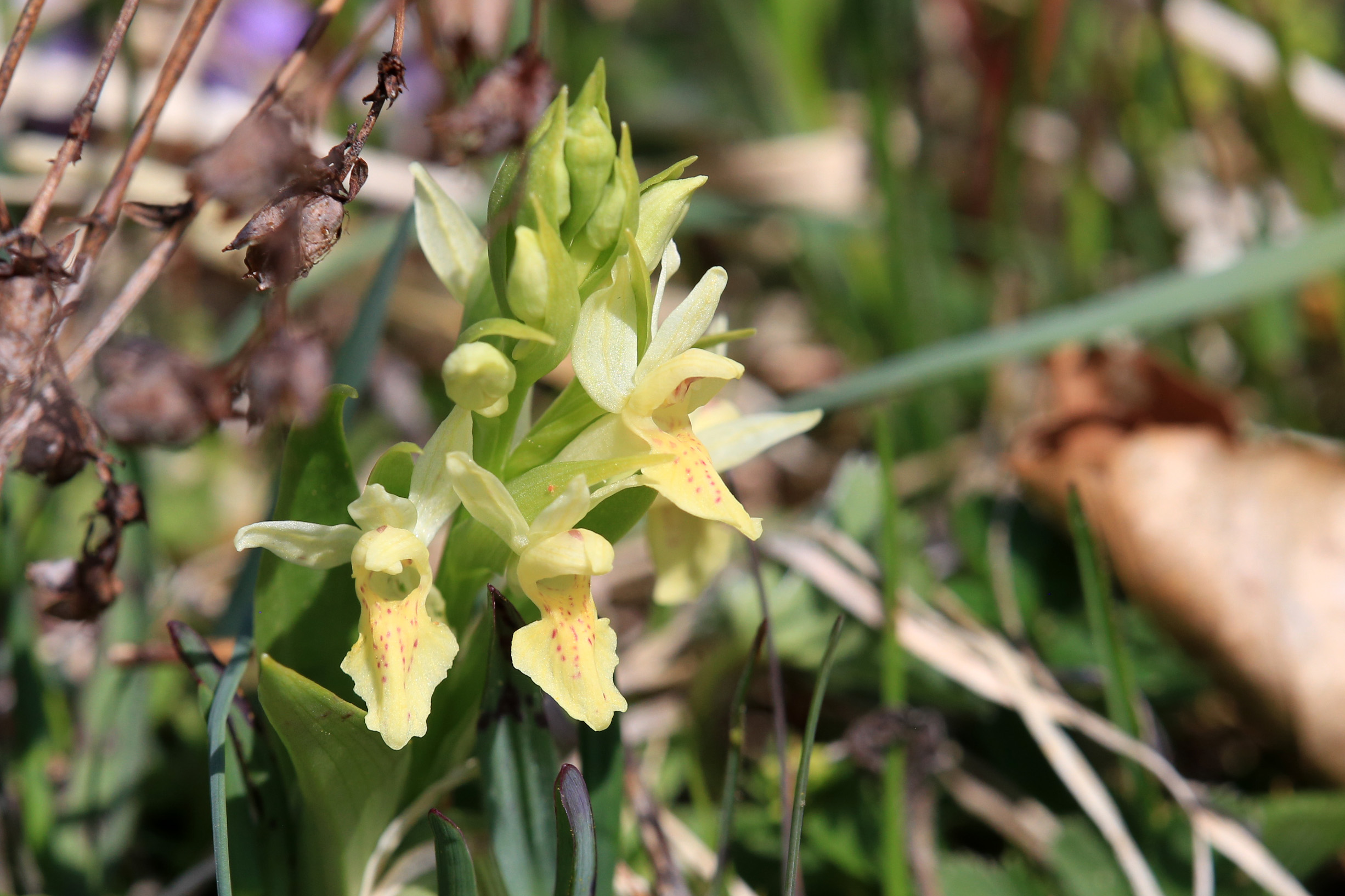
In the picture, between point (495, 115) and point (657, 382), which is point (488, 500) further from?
point (495, 115)

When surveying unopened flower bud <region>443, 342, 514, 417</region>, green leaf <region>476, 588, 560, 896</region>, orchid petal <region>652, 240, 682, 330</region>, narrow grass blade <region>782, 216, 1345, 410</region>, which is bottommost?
narrow grass blade <region>782, 216, 1345, 410</region>

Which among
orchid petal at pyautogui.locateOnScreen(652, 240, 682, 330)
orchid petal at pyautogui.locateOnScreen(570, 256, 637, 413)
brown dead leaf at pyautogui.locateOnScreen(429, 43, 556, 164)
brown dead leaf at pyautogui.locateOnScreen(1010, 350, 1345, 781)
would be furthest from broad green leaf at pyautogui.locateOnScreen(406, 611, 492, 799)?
brown dead leaf at pyautogui.locateOnScreen(1010, 350, 1345, 781)

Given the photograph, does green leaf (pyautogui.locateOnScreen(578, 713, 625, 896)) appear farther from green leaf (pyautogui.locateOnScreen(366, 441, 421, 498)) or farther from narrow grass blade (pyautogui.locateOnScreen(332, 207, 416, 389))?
narrow grass blade (pyautogui.locateOnScreen(332, 207, 416, 389))

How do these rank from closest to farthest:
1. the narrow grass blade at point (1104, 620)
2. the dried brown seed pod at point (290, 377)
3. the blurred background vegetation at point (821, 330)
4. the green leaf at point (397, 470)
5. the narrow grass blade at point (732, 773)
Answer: the dried brown seed pod at point (290, 377) → the green leaf at point (397, 470) → the narrow grass blade at point (732, 773) → the narrow grass blade at point (1104, 620) → the blurred background vegetation at point (821, 330)

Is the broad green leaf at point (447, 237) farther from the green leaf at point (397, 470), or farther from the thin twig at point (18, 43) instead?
the thin twig at point (18, 43)

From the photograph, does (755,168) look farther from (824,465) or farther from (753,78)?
(824,465)

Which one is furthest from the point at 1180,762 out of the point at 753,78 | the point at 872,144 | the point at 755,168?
the point at 753,78

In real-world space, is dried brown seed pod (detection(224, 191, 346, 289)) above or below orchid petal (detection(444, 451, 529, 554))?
above

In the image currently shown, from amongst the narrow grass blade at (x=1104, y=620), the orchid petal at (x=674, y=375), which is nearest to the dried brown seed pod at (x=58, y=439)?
the orchid petal at (x=674, y=375)
